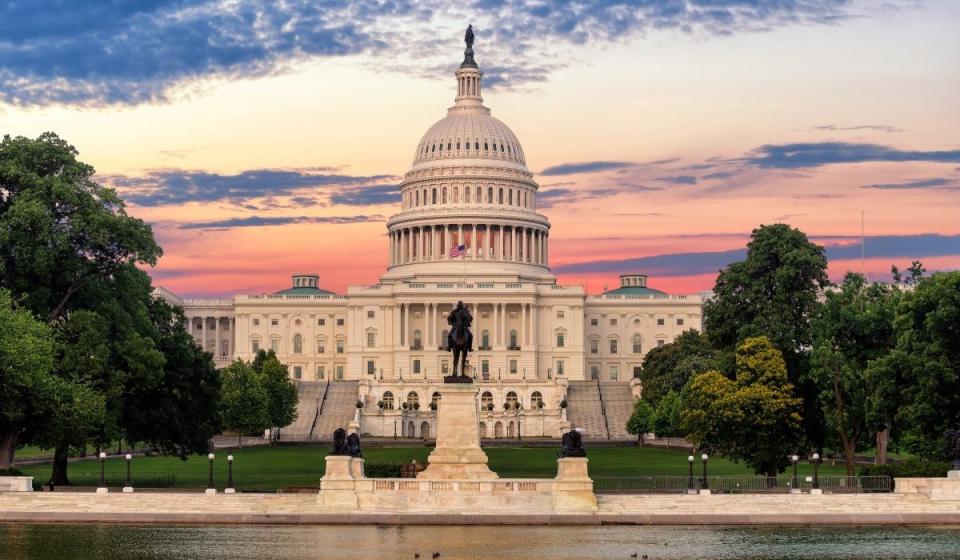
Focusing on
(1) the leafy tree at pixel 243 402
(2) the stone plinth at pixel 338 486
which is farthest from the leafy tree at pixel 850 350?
(1) the leafy tree at pixel 243 402

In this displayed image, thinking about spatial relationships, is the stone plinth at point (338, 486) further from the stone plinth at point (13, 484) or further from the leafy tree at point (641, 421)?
the leafy tree at point (641, 421)

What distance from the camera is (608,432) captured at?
14050 cm

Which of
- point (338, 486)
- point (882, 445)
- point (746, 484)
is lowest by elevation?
point (746, 484)

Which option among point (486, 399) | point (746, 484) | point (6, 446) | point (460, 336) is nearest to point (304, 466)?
point (6, 446)

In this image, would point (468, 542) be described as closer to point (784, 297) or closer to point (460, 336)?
point (460, 336)

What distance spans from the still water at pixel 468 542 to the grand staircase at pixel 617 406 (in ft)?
273

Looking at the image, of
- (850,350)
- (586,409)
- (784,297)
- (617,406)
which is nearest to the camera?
(850,350)

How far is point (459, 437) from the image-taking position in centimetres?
6075

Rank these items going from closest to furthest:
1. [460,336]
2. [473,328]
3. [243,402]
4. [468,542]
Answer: [468,542] → [460,336] → [243,402] → [473,328]

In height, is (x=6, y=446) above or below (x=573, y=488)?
above

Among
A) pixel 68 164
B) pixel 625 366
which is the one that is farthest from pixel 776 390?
pixel 625 366

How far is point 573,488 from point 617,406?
94561 mm

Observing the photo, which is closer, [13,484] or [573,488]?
[573,488]

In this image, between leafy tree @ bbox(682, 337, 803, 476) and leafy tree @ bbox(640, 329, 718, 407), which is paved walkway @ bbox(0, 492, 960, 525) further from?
leafy tree @ bbox(640, 329, 718, 407)
